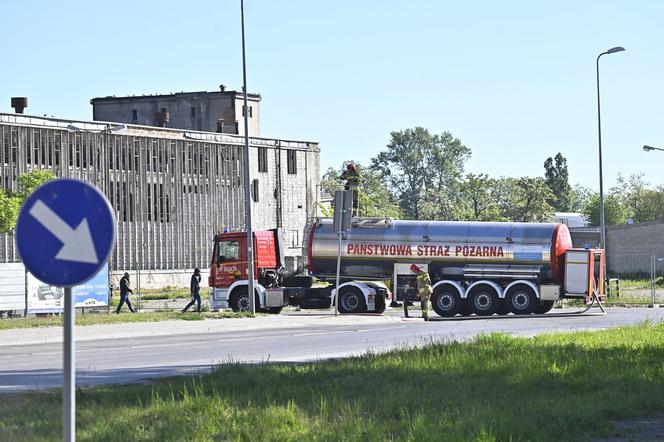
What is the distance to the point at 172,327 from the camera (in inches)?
1230

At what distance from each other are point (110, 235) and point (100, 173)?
223ft

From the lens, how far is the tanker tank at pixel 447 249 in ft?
125

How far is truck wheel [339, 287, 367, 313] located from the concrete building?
187 feet

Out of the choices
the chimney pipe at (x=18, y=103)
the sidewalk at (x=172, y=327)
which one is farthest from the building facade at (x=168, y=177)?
the sidewalk at (x=172, y=327)

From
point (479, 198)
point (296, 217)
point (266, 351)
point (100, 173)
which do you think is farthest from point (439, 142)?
point (266, 351)

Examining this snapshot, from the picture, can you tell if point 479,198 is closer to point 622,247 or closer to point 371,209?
point 371,209

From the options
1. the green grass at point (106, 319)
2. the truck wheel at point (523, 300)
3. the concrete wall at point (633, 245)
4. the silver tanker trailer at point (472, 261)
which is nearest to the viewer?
the green grass at point (106, 319)

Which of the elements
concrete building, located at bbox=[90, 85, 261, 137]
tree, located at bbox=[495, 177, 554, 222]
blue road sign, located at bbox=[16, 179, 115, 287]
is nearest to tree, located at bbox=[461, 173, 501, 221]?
tree, located at bbox=[495, 177, 554, 222]

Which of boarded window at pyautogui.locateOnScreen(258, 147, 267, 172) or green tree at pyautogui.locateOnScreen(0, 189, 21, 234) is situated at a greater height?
boarded window at pyautogui.locateOnScreen(258, 147, 267, 172)

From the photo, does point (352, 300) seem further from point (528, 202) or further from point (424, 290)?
point (528, 202)

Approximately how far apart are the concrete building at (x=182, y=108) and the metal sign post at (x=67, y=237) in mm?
88585

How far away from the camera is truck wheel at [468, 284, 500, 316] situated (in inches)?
1497

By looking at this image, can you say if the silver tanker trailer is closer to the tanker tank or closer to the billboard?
the tanker tank

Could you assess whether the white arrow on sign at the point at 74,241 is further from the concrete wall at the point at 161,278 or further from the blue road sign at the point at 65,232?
the concrete wall at the point at 161,278
